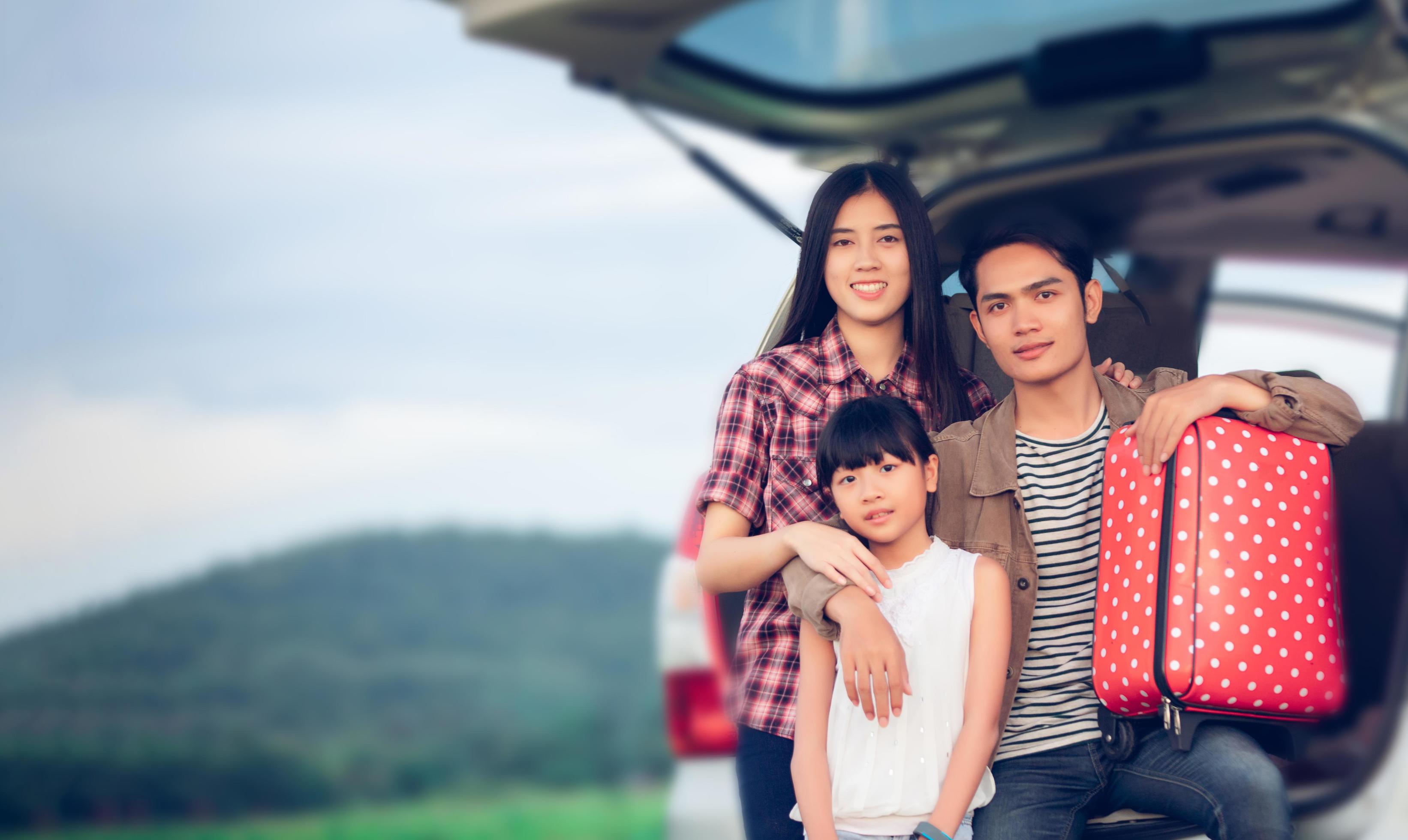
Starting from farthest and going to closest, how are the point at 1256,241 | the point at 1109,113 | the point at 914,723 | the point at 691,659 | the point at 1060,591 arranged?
the point at 1256,241 < the point at 1109,113 < the point at 691,659 < the point at 1060,591 < the point at 914,723

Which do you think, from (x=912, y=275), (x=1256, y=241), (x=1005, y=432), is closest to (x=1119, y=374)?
(x=1005, y=432)

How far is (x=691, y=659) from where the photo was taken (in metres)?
1.97

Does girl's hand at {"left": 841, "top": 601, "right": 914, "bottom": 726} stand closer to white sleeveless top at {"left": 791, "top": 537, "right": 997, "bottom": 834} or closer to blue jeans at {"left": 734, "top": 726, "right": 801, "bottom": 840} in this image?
white sleeveless top at {"left": 791, "top": 537, "right": 997, "bottom": 834}

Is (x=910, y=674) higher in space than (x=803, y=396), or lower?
lower

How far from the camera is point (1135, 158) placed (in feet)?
7.60

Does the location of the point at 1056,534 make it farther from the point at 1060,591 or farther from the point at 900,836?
the point at 900,836

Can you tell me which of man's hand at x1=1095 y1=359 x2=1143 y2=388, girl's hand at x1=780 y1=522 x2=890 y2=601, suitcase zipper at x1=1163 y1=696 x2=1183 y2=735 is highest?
man's hand at x1=1095 y1=359 x2=1143 y2=388

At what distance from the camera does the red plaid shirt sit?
5.79 feet

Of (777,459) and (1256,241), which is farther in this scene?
(1256,241)

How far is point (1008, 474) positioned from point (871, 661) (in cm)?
36

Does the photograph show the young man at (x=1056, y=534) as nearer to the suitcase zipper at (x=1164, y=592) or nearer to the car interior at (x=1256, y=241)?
the suitcase zipper at (x=1164, y=592)

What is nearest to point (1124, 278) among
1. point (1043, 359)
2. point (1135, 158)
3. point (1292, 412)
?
point (1135, 158)

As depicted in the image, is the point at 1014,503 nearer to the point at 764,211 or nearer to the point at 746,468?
the point at 746,468

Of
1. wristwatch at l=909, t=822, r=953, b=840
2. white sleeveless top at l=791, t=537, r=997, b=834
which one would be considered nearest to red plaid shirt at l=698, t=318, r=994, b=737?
white sleeveless top at l=791, t=537, r=997, b=834
